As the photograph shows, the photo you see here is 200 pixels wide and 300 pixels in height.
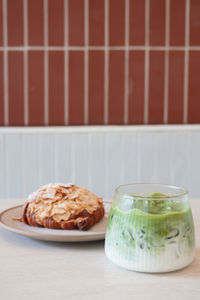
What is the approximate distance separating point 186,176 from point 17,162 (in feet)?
2.74

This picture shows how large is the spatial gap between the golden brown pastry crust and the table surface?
0.04 meters

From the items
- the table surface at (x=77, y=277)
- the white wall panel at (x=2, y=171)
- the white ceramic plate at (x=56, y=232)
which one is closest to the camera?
the table surface at (x=77, y=277)

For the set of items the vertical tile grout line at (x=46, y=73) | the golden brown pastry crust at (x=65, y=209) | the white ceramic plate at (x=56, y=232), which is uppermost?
the vertical tile grout line at (x=46, y=73)

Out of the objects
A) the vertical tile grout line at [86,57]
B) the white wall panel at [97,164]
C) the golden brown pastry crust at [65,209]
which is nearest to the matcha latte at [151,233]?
the golden brown pastry crust at [65,209]

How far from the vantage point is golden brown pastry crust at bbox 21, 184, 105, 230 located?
934 millimetres

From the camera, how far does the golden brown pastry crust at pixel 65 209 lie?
3.06 ft

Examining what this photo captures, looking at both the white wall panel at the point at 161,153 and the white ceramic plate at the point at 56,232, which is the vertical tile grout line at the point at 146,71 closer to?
the white wall panel at the point at 161,153

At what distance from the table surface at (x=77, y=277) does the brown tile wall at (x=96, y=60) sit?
5.13 ft

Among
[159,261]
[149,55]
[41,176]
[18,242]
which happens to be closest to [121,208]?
[159,261]

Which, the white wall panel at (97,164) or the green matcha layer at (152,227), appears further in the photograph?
the white wall panel at (97,164)

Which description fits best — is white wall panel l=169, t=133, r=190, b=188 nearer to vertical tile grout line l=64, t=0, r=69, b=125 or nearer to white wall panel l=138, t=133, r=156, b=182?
white wall panel l=138, t=133, r=156, b=182

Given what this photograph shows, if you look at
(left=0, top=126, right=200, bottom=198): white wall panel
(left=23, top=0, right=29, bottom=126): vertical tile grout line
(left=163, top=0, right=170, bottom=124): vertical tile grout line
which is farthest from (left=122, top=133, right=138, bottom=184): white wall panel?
(left=23, top=0, right=29, bottom=126): vertical tile grout line

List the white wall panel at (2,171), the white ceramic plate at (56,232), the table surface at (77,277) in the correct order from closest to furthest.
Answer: the table surface at (77,277), the white ceramic plate at (56,232), the white wall panel at (2,171)

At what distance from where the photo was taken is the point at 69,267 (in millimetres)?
805
